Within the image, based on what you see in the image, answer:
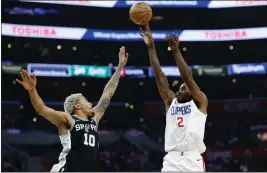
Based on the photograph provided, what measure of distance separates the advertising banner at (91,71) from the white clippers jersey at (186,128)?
1987 cm

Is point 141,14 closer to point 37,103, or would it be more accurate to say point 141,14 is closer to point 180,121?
point 180,121

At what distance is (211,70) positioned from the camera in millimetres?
27219

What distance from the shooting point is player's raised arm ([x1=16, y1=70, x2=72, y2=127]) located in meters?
5.78

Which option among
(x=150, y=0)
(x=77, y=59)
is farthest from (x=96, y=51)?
(x=150, y=0)

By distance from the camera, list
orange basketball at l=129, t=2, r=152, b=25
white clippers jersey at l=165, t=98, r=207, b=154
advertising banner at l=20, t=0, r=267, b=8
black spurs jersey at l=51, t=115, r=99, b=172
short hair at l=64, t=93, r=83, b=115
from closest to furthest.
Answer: black spurs jersey at l=51, t=115, r=99, b=172
short hair at l=64, t=93, r=83, b=115
white clippers jersey at l=165, t=98, r=207, b=154
orange basketball at l=129, t=2, r=152, b=25
advertising banner at l=20, t=0, r=267, b=8

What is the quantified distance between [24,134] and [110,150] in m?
4.07

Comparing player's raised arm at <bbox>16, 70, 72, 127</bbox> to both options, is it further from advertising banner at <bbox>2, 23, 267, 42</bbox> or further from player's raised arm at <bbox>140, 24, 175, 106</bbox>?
advertising banner at <bbox>2, 23, 267, 42</bbox>

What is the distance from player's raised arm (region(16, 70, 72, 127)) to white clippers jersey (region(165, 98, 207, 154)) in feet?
4.33

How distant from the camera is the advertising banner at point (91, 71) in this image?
26.2m

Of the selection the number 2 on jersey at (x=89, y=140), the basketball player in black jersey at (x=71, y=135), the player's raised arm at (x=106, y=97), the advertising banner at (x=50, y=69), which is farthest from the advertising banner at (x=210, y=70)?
the number 2 on jersey at (x=89, y=140)

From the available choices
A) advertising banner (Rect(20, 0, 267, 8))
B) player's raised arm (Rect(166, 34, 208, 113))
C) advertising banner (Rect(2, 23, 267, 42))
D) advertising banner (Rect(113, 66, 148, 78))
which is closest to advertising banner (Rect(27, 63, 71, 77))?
advertising banner (Rect(2, 23, 267, 42))

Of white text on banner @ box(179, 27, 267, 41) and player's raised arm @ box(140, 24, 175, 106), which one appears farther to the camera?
white text on banner @ box(179, 27, 267, 41)

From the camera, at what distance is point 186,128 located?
21.2 ft

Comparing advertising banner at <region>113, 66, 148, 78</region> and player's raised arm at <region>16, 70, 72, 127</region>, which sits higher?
advertising banner at <region>113, 66, 148, 78</region>
